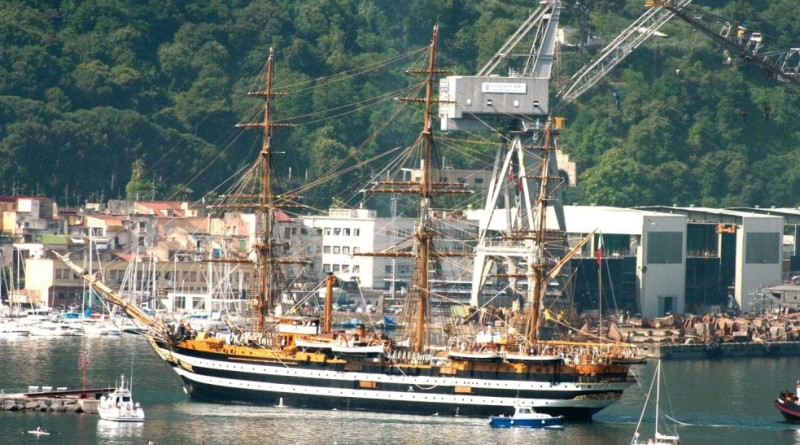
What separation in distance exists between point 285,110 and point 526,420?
333 ft

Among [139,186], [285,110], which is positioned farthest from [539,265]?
[285,110]

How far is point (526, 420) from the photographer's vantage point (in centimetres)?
8350

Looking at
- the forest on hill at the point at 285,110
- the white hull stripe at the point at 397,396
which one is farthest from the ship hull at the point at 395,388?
the forest on hill at the point at 285,110

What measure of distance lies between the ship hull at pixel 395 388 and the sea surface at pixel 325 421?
0.71 metres

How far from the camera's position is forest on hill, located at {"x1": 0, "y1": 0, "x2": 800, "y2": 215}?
171000mm

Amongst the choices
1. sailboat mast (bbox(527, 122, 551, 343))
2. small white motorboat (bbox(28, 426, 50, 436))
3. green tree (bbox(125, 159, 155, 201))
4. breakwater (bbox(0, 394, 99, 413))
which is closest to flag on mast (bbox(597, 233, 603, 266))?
sailboat mast (bbox(527, 122, 551, 343))

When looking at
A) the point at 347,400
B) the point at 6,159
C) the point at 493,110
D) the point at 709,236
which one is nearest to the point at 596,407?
the point at 347,400

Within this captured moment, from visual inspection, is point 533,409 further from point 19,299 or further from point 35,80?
point 35,80

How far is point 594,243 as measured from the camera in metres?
136

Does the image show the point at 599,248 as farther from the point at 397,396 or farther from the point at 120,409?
the point at 120,409

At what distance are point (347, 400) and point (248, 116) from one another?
91445 millimetres

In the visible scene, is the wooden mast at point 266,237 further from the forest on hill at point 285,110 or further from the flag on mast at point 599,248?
the forest on hill at point 285,110

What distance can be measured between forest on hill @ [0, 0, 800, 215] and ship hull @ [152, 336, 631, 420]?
257ft

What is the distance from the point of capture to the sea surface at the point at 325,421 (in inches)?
3118
